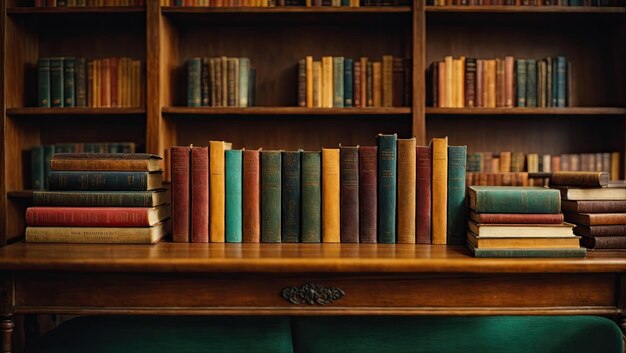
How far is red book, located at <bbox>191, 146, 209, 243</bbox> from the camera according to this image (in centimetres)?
143

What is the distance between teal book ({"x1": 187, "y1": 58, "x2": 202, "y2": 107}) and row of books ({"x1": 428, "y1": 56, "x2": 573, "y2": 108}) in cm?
103

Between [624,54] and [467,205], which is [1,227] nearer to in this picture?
[467,205]

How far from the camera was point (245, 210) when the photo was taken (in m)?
1.44

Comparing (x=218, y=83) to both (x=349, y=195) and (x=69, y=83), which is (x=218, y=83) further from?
(x=349, y=195)

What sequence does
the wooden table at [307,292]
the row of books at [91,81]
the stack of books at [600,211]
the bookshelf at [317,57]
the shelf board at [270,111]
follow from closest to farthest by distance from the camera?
1. the wooden table at [307,292]
2. the stack of books at [600,211]
3. the shelf board at [270,111]
4. the row of books at [91,81]
5. the bookshelf at [317,57]

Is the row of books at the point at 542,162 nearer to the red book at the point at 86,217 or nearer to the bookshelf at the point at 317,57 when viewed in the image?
the bookshelf at the point at 317,57

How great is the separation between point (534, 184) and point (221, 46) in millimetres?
1592

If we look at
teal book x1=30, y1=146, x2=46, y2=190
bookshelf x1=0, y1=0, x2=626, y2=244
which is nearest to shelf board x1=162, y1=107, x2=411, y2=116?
bookshelf x1=0, y1=0, x2=626, y2=244

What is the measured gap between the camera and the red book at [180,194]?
4.71ft

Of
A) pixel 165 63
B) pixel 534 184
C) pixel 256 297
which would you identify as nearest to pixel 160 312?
pixel 256 297

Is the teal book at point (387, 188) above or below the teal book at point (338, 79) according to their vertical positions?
below

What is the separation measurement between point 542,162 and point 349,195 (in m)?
1.44

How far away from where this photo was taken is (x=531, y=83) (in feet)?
7.88

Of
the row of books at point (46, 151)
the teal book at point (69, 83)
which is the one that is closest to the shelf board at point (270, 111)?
the row of books at point (46, 151)
